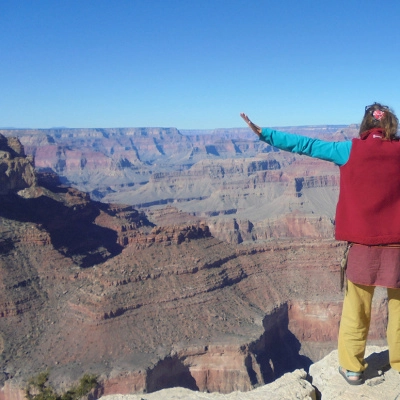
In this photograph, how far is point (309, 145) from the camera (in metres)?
6.41

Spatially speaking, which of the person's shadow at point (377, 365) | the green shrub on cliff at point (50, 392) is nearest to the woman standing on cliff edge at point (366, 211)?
the person's shadow at point (377, 365)

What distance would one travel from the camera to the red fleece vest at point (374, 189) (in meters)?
6.09

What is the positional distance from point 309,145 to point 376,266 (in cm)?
195

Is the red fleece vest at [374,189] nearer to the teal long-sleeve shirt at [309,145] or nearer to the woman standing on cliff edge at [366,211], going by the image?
the woman standing on cliff edge at [366,211]

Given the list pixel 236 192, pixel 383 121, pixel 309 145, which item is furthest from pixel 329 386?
pixel 236 192

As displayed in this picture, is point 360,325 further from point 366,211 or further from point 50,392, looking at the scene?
point 50,392

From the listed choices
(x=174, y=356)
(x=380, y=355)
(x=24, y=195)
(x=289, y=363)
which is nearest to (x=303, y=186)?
(x=24, y=195)

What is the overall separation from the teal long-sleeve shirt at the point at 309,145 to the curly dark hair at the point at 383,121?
0.42 m

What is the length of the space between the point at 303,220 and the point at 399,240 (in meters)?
71.0

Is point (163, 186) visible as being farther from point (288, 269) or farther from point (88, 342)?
point (88, 342)

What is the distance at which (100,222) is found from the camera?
224 feet

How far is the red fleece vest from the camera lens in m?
6.09

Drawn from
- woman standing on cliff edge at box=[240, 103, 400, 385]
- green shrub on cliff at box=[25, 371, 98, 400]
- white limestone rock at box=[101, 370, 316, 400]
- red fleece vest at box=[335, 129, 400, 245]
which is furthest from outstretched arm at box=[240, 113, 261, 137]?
green shrub on cliff at box=[25, 371, 98, 400]

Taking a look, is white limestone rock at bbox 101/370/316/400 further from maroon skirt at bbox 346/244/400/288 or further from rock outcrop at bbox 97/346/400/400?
maroon skirt at bbox 346/244/400/288
